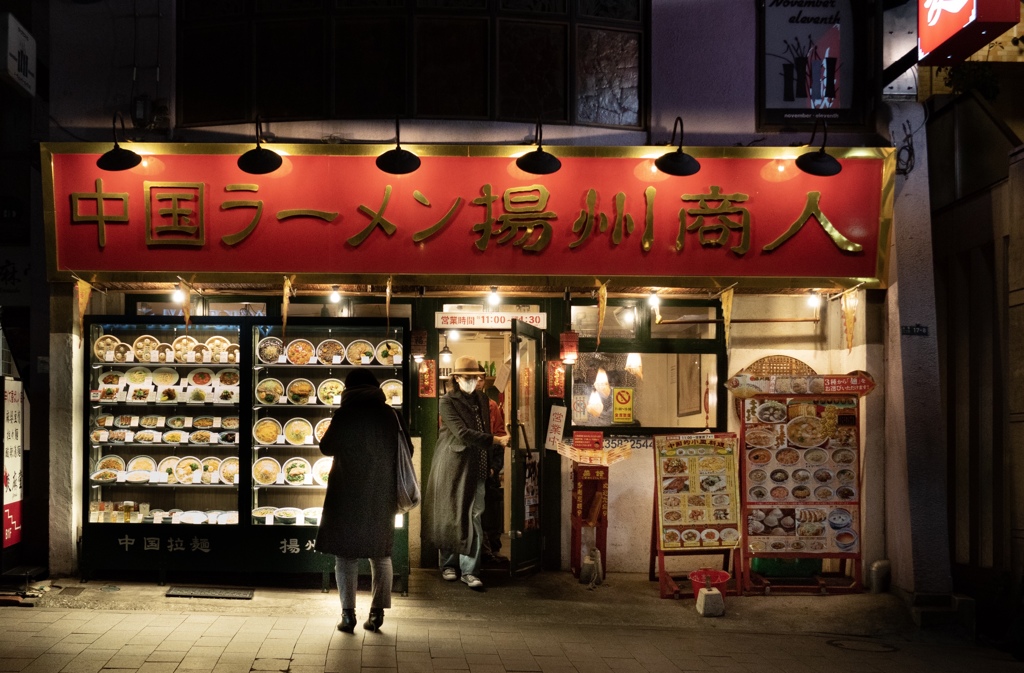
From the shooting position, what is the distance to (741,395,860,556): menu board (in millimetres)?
9844

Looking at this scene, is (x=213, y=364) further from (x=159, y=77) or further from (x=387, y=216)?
(x=159, y=77)

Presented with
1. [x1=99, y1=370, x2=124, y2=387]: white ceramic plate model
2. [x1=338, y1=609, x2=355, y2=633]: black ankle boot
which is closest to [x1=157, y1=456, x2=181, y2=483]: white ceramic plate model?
[x1=99, y1=370, x2=124, y2=387]: white ceramic plate model

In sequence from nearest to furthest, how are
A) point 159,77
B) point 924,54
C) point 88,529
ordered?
1. point 924,54
2. point 88,529
3. point 159,77

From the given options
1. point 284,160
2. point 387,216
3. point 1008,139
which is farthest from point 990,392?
point 284,160

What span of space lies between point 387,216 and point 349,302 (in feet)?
4.96

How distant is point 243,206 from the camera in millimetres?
9781

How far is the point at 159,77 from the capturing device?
33.8ft

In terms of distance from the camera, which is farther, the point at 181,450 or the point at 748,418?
the point at 181,450

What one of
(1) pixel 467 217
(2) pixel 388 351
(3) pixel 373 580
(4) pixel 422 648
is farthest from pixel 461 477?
(1) pixel 467 217

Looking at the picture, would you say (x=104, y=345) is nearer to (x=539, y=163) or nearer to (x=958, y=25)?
(x=539, y=163)

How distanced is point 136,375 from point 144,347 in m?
0.35

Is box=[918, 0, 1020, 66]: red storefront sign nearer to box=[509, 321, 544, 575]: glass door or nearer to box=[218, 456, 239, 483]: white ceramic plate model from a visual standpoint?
box=[509, 321, 544, 575]: glass door

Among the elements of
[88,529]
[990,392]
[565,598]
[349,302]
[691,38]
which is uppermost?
[691,38]

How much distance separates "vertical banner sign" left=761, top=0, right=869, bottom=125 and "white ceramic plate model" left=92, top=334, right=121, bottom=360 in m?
8.09
